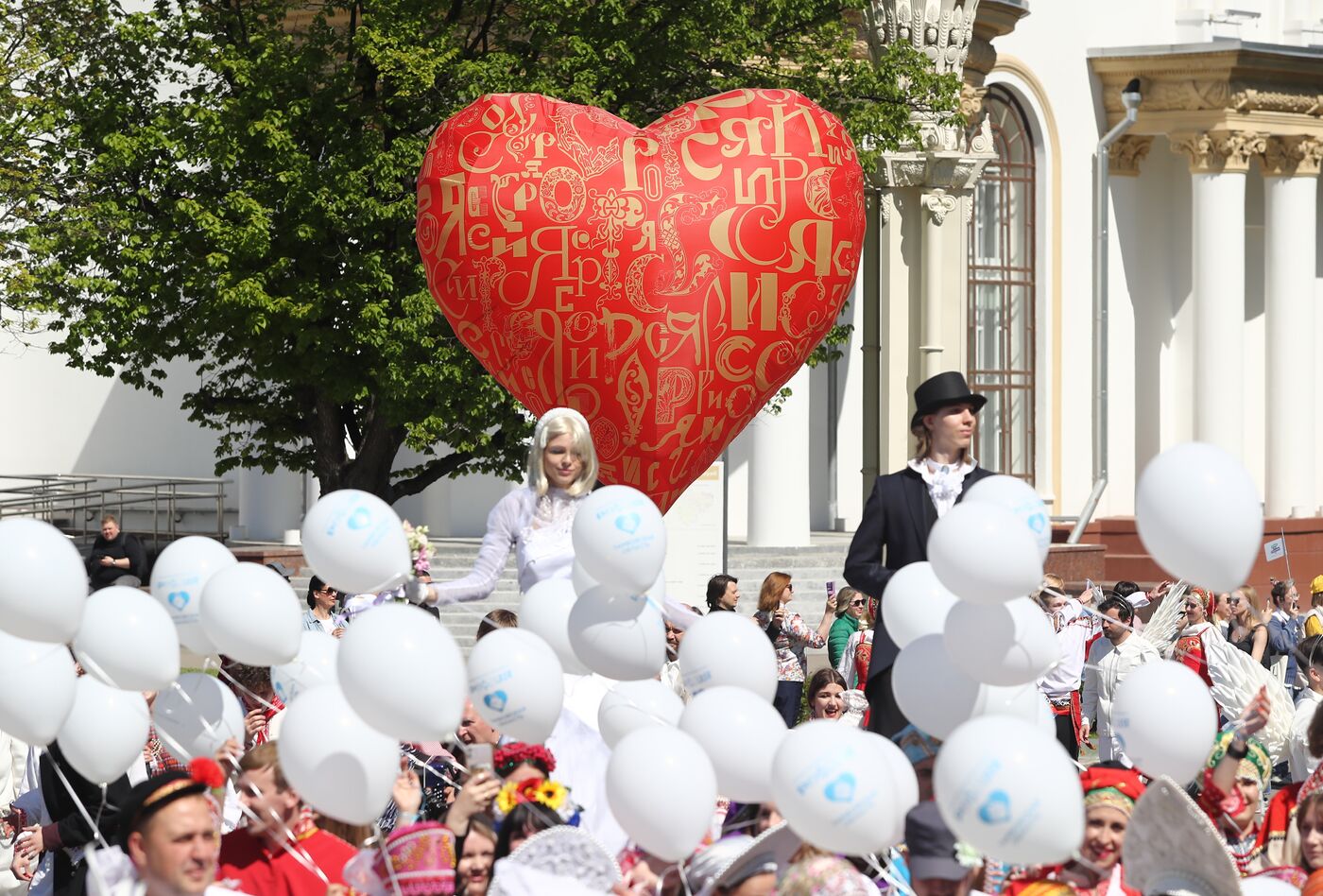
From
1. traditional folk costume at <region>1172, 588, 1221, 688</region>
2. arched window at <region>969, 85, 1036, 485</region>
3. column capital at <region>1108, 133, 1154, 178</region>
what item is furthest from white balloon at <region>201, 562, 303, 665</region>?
column capital at <region>1108, 133, 1154, 178</region>

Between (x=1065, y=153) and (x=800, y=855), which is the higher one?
(x=1065, y=153)

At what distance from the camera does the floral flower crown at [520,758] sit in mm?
6227

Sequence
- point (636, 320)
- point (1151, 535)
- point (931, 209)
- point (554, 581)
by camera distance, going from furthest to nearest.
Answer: point (931, 209) < point (636, 320) < point (554, 581) < point (1151, 535)

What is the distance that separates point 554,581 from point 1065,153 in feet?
84.9

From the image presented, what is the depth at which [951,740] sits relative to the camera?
493 centimetres

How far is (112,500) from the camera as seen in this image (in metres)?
31.6

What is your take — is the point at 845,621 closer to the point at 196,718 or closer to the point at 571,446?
the point at 571,446

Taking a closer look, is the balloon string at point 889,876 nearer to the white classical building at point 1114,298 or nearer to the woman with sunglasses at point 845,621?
the woman with sunglasses at point 845,621

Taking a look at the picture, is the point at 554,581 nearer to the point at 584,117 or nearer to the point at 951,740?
the point at 951,740

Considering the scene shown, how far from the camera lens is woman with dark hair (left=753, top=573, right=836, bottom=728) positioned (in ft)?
40.9

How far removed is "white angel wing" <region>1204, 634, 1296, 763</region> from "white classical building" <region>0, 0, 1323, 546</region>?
1943 centimetres

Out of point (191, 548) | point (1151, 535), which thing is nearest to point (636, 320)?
point (191, 548)

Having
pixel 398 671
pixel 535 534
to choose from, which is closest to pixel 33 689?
pixel 398 671

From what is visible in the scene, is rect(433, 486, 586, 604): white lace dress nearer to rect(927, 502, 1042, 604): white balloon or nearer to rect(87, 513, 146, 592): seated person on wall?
rect(927, 502, 1042, 604): white balloon
